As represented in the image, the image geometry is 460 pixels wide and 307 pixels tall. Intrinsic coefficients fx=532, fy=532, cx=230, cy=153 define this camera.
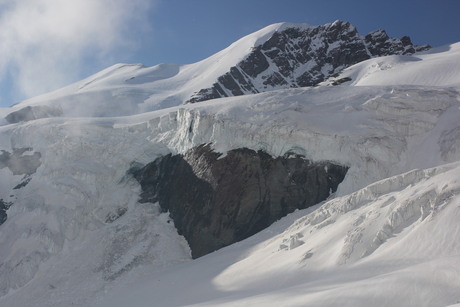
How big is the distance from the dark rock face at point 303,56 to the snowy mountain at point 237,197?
4267 centimetres

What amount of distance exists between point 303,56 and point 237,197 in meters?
71.2

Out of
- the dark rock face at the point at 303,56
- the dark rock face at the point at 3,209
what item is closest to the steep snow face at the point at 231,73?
the dark rock face at the point at 303,56

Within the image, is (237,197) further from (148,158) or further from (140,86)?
(140,86)

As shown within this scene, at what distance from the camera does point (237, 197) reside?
40.7 metres

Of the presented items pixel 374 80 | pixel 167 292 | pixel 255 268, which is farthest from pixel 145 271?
pixel 374 80

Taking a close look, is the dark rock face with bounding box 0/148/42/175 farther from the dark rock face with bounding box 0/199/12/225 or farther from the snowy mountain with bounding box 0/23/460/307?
the dark rock face with bounding box 0/199/12/225

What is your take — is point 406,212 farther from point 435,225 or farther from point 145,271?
point 145,271

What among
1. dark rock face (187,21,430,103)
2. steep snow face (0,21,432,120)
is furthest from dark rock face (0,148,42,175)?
dark rock face (187,21,430,103)

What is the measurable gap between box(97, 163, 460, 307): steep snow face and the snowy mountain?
116 mm

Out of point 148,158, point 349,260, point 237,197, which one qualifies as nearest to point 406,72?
point 237,197

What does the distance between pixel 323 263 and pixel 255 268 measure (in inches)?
201

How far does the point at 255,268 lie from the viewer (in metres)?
29.5

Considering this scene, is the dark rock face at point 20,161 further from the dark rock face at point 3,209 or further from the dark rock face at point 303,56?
the dark rock face at point 303,56

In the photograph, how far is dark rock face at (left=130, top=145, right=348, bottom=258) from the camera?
1523 inches
